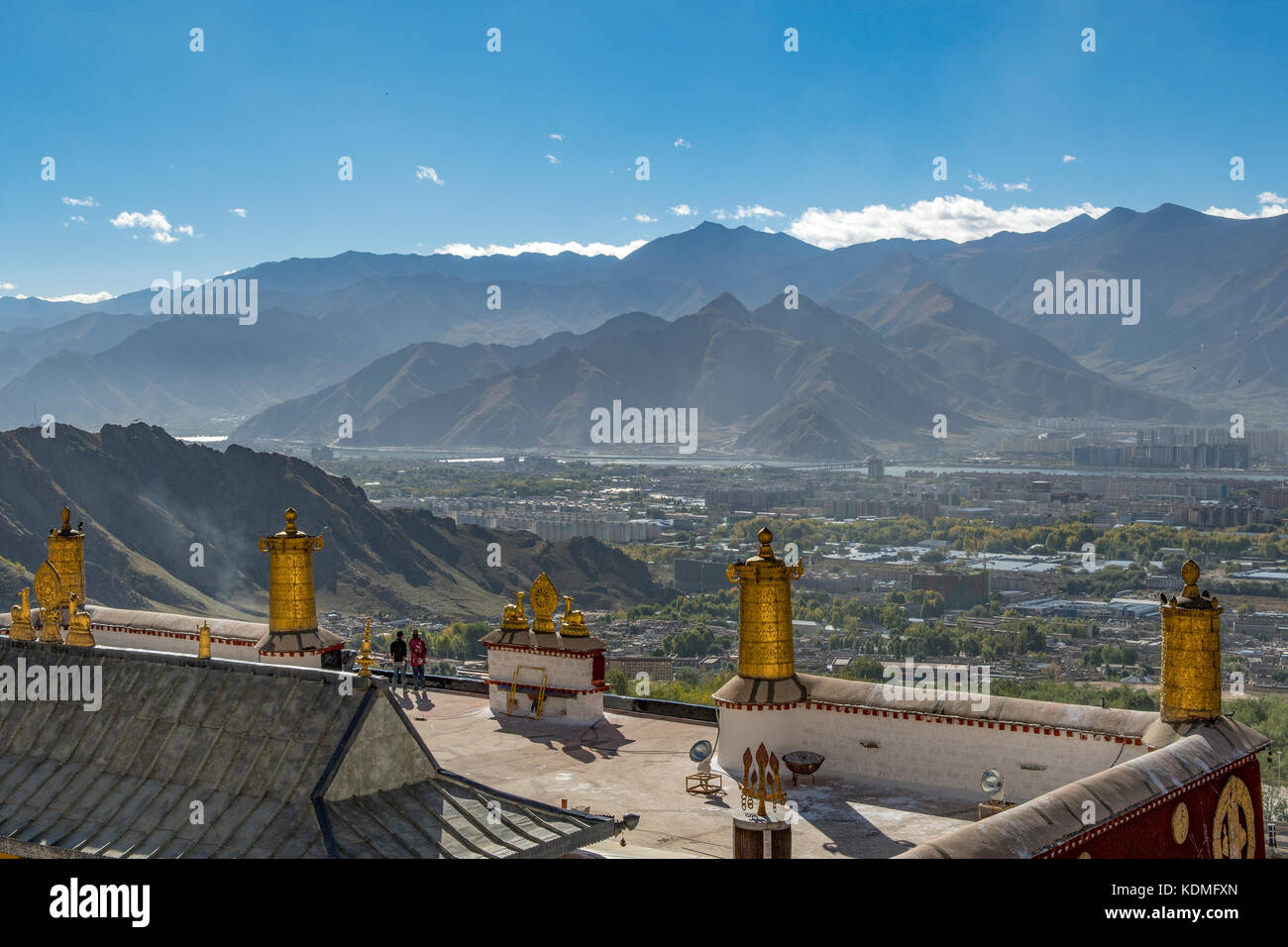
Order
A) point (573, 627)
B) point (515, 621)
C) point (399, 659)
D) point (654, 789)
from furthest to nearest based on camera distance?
→ point (399, 659) → point (515, 621) → point (573, 627) → point (654, 789)

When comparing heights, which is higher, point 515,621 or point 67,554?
point 67,554

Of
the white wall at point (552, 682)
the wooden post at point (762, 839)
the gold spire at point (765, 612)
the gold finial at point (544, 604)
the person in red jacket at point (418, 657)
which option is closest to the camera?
the wooden post at point (762, 839)

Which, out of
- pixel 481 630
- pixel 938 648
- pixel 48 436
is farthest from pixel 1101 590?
pixel 48 436

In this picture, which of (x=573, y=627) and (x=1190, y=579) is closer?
(x=1190, y=579)

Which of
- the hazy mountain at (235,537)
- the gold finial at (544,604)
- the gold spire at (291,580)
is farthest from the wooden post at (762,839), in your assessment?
the hazy mountain at (235,537)

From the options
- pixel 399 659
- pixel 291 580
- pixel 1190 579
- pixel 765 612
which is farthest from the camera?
pixel 399 659

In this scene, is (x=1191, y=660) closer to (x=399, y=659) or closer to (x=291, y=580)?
(x=291, y=580)

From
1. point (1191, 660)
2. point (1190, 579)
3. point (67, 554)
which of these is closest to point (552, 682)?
point (67, 554)

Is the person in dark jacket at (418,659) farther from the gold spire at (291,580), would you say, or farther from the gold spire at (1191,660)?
the gold spire at (1191,660)
